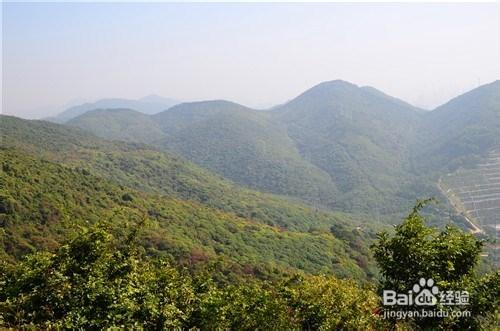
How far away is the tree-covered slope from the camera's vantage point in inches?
2202

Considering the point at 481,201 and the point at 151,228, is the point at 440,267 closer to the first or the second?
the point at 151,228

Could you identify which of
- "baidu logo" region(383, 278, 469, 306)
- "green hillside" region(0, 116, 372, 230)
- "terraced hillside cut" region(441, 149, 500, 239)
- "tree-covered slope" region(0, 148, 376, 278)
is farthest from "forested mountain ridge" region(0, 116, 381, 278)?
"baidu logo" region(383, 278, 469, 306)

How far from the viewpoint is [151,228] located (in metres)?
67.5

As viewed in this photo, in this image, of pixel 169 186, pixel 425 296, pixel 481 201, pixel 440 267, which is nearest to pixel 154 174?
pixel 169 186

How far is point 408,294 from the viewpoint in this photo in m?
11.6

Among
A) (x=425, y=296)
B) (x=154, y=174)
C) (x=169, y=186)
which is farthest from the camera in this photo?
(x=154, y=174)

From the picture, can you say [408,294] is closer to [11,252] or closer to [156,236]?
[11,252]

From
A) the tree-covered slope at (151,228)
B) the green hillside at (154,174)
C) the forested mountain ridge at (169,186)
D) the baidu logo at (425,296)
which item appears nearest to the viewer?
the baidu logo at (425,296)

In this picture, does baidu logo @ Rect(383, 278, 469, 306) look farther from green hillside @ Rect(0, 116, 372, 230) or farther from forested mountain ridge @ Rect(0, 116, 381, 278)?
green hillside @ Rect(0, 116, 372, 230)

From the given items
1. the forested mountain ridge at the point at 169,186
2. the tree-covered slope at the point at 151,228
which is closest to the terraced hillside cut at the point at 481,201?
the forested mountain ridge at the point at 169,186

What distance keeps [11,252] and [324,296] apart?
148 feet

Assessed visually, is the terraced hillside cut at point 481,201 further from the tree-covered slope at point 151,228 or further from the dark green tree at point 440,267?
the dark green tree at point 440,267

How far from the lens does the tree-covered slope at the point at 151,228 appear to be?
2202 inches

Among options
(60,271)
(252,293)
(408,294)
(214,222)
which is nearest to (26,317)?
(60,271)
